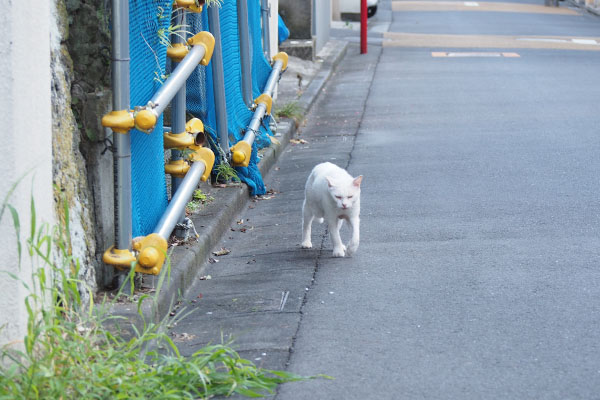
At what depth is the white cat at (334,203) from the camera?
6.21 metres

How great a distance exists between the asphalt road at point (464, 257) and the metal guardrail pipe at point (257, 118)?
917 mm

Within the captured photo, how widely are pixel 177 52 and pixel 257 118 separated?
3149mm

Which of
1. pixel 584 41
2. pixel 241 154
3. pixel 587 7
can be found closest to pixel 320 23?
pixel 584 41

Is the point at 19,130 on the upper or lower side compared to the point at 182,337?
upper

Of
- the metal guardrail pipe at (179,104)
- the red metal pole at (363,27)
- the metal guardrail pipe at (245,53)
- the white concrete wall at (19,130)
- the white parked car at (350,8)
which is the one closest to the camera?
the white concrete wall at (19,130)

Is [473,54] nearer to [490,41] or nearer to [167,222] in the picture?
[490,41]

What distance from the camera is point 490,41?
22359 millimetres

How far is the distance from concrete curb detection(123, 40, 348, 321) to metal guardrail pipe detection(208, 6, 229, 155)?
0.45 meters

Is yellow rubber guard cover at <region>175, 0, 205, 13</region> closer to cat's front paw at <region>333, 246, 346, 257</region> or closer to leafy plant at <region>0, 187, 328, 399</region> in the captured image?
cat's front paw at <region>333, 246, 346, 257</region>

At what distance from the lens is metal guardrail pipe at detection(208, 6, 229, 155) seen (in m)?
7.65

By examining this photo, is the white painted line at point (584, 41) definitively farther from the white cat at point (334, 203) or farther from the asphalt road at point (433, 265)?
the white cat at point (334, 203)

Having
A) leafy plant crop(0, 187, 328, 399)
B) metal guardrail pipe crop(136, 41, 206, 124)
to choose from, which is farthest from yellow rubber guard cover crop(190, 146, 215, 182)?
leafy plant crop(0, 187, 328, 399)

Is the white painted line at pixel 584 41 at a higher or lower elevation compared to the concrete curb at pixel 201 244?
higher

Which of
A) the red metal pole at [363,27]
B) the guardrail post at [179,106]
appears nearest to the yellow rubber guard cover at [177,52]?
the guardrail post at [179,106]
